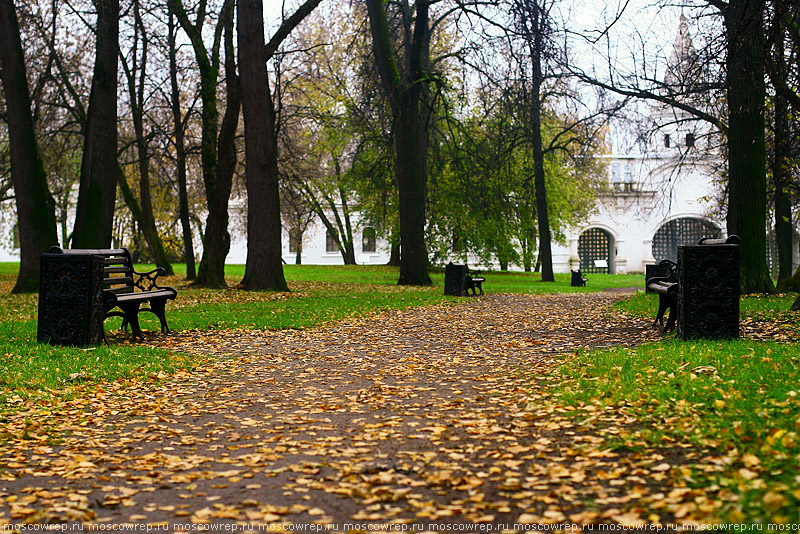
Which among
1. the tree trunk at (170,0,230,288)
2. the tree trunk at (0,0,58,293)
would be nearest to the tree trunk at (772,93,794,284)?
the tree trunk at (170,0,230,288)

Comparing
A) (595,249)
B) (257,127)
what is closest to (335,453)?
(257,127)

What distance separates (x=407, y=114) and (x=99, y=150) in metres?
8.67

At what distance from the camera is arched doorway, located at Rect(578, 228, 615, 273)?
53.5 metres

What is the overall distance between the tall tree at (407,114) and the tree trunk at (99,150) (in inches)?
297

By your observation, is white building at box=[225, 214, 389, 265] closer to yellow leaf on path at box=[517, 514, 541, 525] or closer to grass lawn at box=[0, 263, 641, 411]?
grass lawn at box=[0, 263, 641, 411]

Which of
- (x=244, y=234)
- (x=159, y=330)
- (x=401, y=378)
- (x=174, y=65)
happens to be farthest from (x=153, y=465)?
(x=244, y=234)

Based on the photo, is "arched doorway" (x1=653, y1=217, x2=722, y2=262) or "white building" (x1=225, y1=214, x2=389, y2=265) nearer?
"arched doorway" (x1=653, y1=217, x2=722, y2=262)

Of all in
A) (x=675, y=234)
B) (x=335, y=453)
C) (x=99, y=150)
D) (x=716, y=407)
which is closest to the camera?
(x=335, y=453)

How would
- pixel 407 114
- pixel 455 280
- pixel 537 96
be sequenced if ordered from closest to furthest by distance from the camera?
1. pixel 455 280
2. pixel 407 114
3. pixel 537 96

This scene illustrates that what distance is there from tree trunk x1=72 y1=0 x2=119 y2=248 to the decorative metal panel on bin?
1286 centimetres

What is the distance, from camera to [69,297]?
28.4 feet

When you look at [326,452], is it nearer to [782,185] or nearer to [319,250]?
[782,185]

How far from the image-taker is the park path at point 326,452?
359cm

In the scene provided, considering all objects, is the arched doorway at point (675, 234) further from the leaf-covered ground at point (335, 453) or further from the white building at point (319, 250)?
the leaf-covered ground at point (335, 453)
